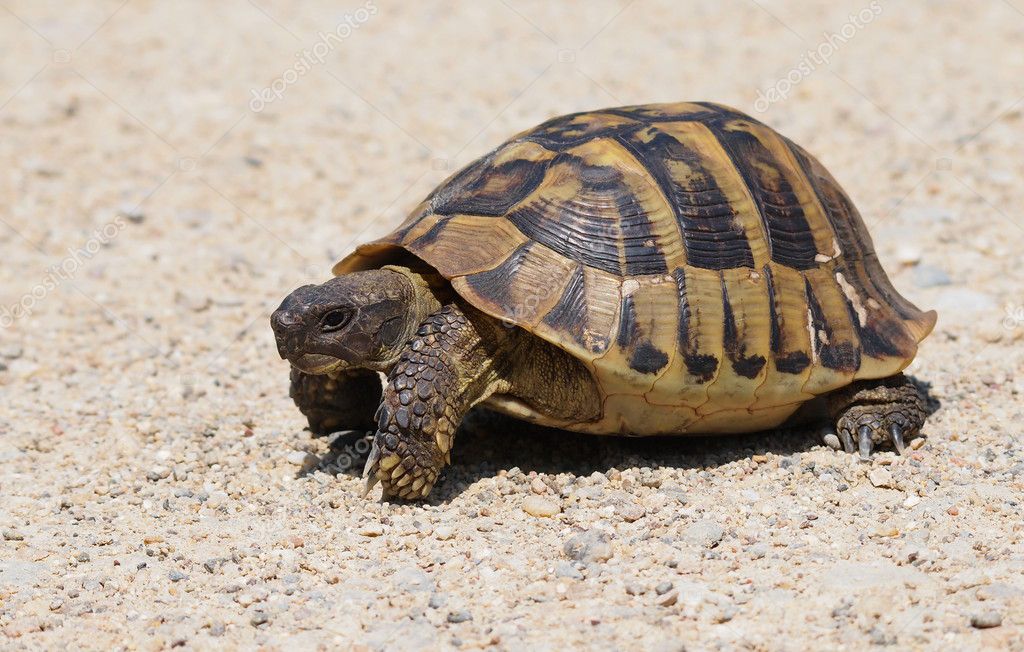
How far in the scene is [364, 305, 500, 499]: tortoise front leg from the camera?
4164mm

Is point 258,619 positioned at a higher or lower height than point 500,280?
lower

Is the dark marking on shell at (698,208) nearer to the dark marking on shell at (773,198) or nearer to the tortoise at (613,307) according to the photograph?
the tortoise at (613,307)

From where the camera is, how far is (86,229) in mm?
7852

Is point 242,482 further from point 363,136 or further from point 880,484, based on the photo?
point 363,136

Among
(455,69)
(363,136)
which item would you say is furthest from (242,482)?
(455,69)

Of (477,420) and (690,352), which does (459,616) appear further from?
(477,420)

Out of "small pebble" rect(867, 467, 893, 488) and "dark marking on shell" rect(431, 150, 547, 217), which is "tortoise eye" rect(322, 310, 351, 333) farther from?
"small pebble" rect(867, 467, 893, 488)

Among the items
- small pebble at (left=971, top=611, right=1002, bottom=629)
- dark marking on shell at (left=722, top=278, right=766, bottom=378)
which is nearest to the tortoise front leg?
dark marking on shell at (left=722, top=278, right=766, bottom=378)

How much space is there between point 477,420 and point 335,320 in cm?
117

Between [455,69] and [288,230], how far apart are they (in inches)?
136

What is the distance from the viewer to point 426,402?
4168 mm

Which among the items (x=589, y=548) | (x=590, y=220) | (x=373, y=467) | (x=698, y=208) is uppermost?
(x=698, y=208)

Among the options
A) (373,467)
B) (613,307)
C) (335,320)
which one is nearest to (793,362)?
(613,307)

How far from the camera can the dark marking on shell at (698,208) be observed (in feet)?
14.6
